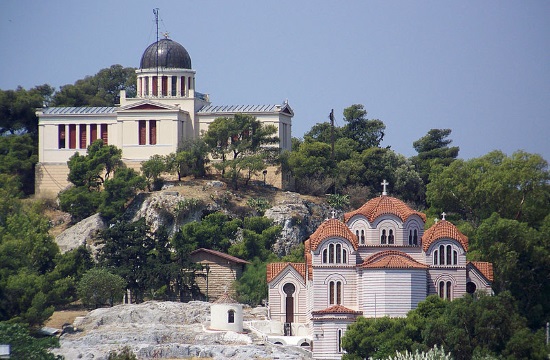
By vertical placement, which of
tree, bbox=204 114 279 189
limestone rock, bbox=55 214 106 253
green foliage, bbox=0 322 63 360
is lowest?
green foliage, bbox=0 322 63 360

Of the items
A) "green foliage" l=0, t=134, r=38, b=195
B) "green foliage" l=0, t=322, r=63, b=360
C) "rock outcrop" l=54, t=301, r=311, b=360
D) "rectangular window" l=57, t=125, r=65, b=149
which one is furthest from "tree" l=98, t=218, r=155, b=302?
"rectangular window" l=57, t=125, r=65, b=149

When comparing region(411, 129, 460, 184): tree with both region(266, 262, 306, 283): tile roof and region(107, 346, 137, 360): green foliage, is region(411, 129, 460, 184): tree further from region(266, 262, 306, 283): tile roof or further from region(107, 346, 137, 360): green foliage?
region(107, 346, 137, 360): green foliage

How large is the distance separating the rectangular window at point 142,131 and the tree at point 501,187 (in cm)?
2044

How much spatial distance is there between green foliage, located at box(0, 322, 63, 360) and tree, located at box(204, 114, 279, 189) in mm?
31750

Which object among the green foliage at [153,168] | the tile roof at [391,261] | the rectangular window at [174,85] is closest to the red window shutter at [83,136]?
the green foliage at [153,168]

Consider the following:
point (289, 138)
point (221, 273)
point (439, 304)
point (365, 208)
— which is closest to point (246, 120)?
point (289, 138)

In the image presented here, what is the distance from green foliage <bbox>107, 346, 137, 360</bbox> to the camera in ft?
265

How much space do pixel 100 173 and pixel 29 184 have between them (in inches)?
306

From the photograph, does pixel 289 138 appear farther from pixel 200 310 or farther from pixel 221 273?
pixel 200 310

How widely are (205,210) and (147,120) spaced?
9.38m

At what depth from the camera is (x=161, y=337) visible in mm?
90375

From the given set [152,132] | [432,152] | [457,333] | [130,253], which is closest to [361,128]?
[432,152]

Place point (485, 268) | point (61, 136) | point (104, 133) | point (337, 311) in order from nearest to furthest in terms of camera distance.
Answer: point (337, 311) < point (485, 268) < point (104, 133) < point (61, 136)

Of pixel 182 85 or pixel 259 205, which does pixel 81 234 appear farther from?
pixel 182 85
